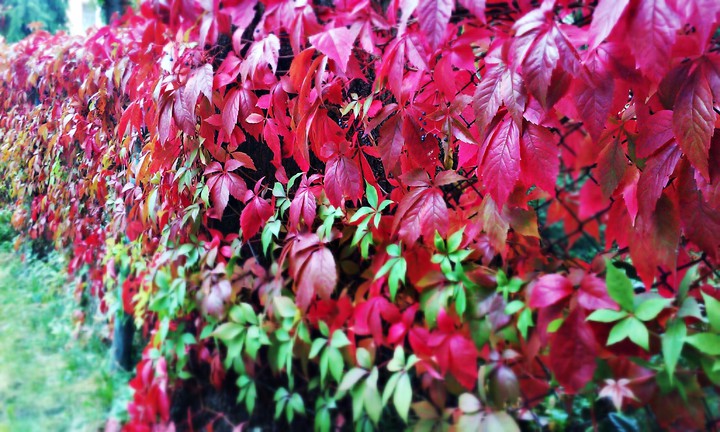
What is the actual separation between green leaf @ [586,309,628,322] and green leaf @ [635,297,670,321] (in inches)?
0.7

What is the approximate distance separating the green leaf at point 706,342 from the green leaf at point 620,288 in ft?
0.25

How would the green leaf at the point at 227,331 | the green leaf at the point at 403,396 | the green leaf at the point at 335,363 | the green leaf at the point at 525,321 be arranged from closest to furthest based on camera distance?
1. the green leaf at the point at 525,321
2. the green leaf at the point at 403,396
3. the green leaf at the point at 335,363
4. the green leaf at the point at 227,331

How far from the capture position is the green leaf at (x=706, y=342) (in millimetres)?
562

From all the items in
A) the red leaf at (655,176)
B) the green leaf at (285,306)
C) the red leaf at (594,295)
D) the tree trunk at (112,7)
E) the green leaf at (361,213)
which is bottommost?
the green leaf at (285,306)

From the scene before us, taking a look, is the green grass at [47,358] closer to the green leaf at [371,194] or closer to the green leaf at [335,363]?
the green leaf at [335,363]

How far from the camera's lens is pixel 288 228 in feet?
3.18

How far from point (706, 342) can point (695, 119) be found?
0.94 feet

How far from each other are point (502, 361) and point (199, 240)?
733 millimetres

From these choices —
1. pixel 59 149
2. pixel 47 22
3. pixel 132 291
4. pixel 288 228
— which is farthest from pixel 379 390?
pixel 47 22

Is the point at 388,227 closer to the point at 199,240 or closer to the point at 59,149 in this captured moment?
the point at 199,240

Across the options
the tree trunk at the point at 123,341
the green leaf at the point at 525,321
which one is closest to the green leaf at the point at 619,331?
the green leaf at the point at 525,321

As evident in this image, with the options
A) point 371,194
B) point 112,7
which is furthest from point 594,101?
point 112,7

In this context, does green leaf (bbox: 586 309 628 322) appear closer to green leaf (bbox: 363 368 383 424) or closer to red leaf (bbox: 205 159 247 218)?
green leaf (bbox: 363 368 383 424)

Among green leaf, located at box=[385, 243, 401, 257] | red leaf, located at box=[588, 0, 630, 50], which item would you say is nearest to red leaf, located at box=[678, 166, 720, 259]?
red leaf, located at box=[588, 0, 630, 50]
